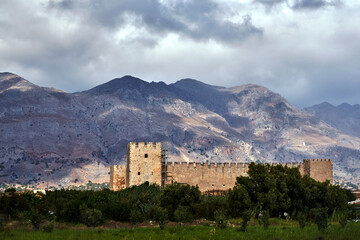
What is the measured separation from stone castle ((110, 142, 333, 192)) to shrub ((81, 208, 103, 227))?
19.1 m

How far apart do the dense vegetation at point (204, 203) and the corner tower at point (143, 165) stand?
30.8 feet

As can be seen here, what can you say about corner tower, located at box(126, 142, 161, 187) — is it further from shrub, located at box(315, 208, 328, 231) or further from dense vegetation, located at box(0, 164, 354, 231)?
shrub, located at box(315, 208, 328, 231)

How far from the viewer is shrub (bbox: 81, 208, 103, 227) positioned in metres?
25.2

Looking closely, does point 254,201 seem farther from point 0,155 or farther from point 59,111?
point 59,111

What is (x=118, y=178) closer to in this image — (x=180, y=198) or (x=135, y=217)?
(x=180, y=198)

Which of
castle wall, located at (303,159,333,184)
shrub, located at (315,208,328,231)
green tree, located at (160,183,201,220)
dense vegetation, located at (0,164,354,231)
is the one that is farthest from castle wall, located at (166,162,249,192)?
shrub, located at (315,208,328,231)

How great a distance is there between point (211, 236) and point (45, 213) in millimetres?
12258

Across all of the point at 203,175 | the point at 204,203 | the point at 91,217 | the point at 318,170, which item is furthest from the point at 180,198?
the point at 318,170

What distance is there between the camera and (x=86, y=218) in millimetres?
25969

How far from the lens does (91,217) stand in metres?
24.9

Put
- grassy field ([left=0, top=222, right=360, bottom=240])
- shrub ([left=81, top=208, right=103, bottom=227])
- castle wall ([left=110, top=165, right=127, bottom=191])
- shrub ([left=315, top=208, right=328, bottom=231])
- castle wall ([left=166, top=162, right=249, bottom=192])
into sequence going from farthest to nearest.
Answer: castle wall ([left=110, top=165, right=127, bottom=191]) < castle wall ([left=166, top=162, right=249, bottom=192]) < shrub ([left=81, top=208, right=103, bottom=227]) < shrub ([left=315, top=208, right=328, bottom=231]) < grassy field ([left=0, top=222, right=360, bottom=240])

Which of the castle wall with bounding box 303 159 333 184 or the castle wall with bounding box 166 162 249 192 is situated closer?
the castle wall with bounding box 166 162 249 192

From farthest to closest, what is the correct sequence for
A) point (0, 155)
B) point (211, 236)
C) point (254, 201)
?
point (0, 155), point (254, 201), point (211, 236)

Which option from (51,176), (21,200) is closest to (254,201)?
(21,200)
